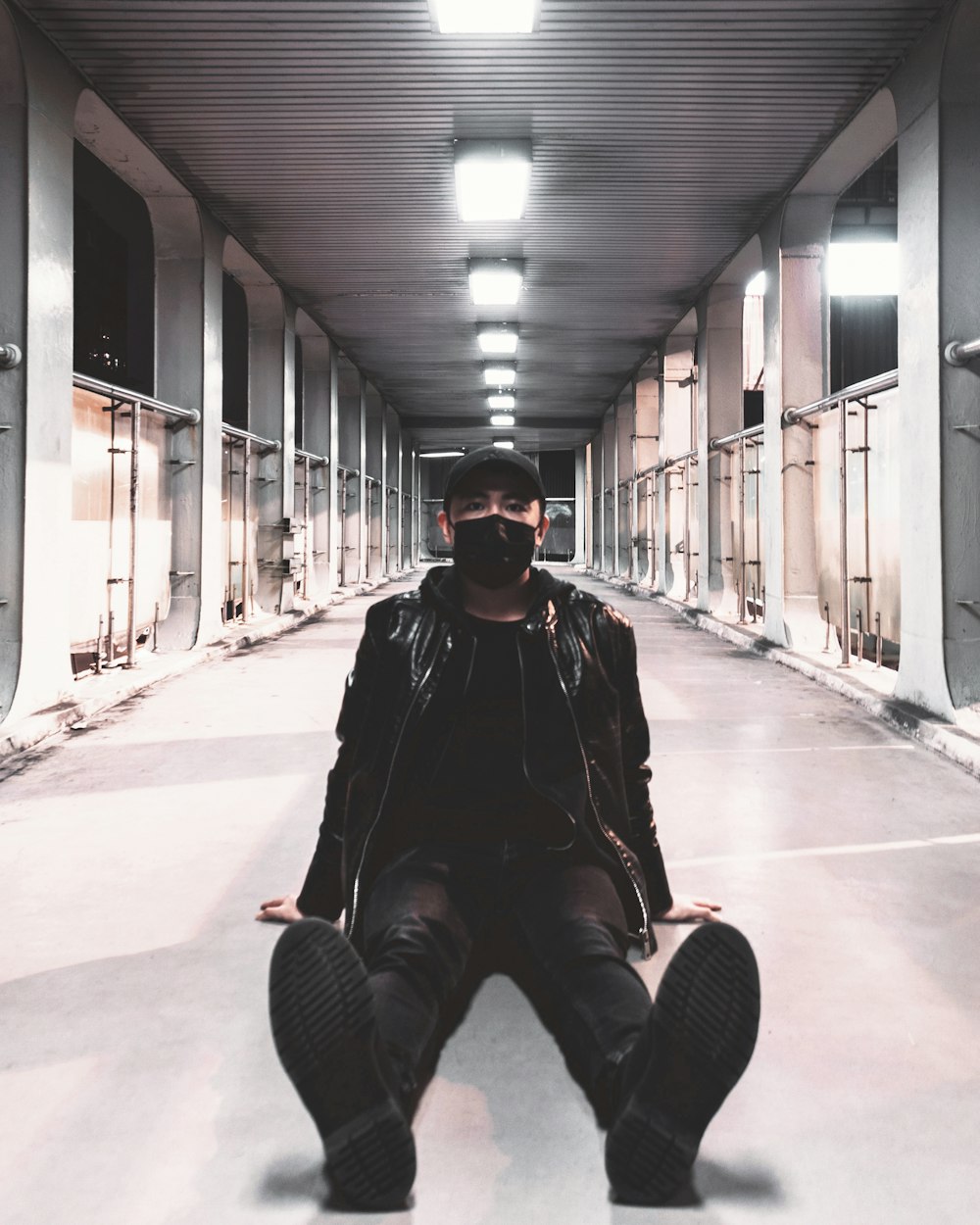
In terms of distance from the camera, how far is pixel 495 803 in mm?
2342

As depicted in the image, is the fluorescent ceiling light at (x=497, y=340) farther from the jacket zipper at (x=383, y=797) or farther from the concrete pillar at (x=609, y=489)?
the jacket zipper at (x=383, y=797)

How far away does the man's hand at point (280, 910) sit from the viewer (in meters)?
2.63

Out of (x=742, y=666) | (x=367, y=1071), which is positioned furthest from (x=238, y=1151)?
(x=742, y=666)

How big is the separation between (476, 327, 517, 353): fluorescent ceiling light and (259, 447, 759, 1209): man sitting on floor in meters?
13.2

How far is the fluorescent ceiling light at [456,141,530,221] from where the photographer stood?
7.86 m

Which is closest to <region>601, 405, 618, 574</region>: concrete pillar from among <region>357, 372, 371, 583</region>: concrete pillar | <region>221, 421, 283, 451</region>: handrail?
<region>357, 372, 371, 583</region>: concrete pillar

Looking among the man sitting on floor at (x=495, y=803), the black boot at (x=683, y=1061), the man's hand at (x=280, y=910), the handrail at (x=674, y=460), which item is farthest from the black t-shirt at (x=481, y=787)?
the handrail at (x=674, y=460)

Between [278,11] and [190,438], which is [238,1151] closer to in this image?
[278,11]

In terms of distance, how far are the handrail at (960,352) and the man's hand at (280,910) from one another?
4.56m

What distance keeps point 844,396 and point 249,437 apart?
6187 millimetres

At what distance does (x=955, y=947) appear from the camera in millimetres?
2703

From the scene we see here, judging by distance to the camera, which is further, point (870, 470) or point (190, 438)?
point (190, 438)

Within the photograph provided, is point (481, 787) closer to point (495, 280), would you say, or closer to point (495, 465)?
point (495, 465)

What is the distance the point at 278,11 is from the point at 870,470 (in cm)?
460
